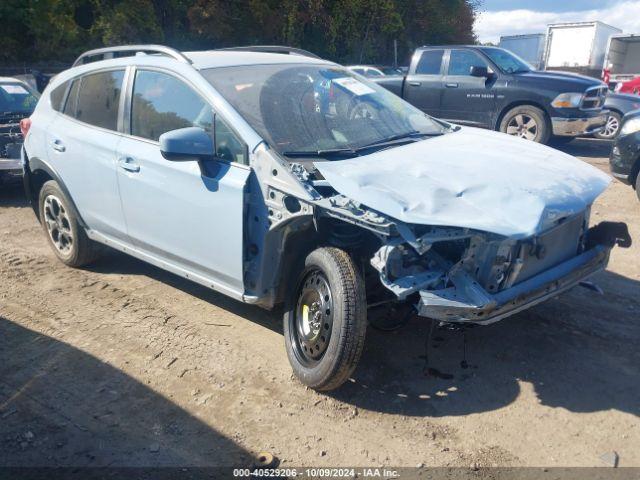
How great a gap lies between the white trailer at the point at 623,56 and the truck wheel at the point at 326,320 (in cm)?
2105

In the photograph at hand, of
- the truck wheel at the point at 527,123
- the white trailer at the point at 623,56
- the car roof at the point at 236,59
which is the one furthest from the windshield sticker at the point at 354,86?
the white trailer at the point at 623,56

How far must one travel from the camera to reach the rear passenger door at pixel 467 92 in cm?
1052

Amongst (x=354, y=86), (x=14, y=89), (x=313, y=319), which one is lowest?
(x=313, y=319)

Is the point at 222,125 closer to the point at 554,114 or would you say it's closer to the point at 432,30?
the point at 554,114

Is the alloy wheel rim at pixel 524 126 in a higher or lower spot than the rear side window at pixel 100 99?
lower

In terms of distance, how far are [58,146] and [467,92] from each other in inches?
306

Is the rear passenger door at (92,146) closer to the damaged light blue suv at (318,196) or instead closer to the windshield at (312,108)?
the damaged light blue suv at (318,196)

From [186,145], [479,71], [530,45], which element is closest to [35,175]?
[186,145]

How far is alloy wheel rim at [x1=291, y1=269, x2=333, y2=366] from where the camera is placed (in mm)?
3406

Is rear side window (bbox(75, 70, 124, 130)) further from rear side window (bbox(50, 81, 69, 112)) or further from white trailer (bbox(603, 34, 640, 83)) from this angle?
white trailer (bbox(603, 34, 640, 83))

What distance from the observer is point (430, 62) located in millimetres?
11469

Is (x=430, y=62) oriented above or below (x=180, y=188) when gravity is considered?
above

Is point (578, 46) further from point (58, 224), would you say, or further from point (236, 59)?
point (58, 224)

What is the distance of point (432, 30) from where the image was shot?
31.7 m
